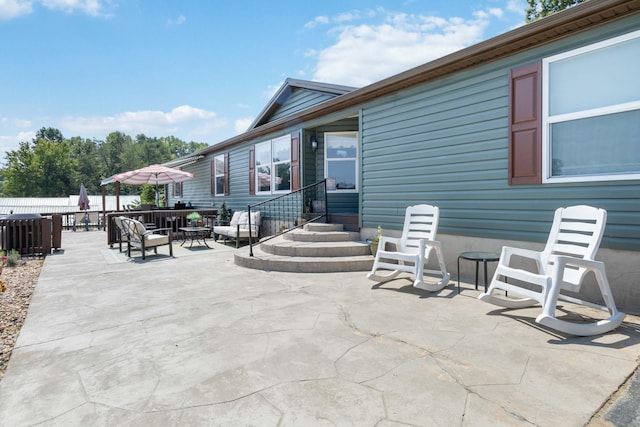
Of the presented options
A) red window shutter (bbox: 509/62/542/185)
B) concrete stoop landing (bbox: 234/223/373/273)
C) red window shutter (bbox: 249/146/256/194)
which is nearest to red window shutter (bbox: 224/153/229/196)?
red window shutter (bbox: 249/146/256/194)

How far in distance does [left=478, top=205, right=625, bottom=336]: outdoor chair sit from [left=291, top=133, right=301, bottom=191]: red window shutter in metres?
5.30

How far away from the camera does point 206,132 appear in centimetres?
6019

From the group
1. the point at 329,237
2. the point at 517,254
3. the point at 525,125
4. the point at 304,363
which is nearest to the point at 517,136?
the point at 525,125

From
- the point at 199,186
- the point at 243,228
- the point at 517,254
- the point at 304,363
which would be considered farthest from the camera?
the point at 199,186

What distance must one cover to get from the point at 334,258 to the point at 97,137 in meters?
65.7

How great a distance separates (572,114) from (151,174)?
1027 centimetres

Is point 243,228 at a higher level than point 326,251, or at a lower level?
higher

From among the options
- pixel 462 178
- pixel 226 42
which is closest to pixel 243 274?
pixel 462 178

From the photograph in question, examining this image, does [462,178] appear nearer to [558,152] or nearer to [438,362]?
[558,152]

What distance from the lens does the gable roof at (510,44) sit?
10.9 feet

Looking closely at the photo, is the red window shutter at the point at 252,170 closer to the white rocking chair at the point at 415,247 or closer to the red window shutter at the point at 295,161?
the red window shutter at the point at 295,161

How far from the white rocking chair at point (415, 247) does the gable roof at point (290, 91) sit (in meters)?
4.25

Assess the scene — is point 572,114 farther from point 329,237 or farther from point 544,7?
point 544,7

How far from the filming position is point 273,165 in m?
9.11
